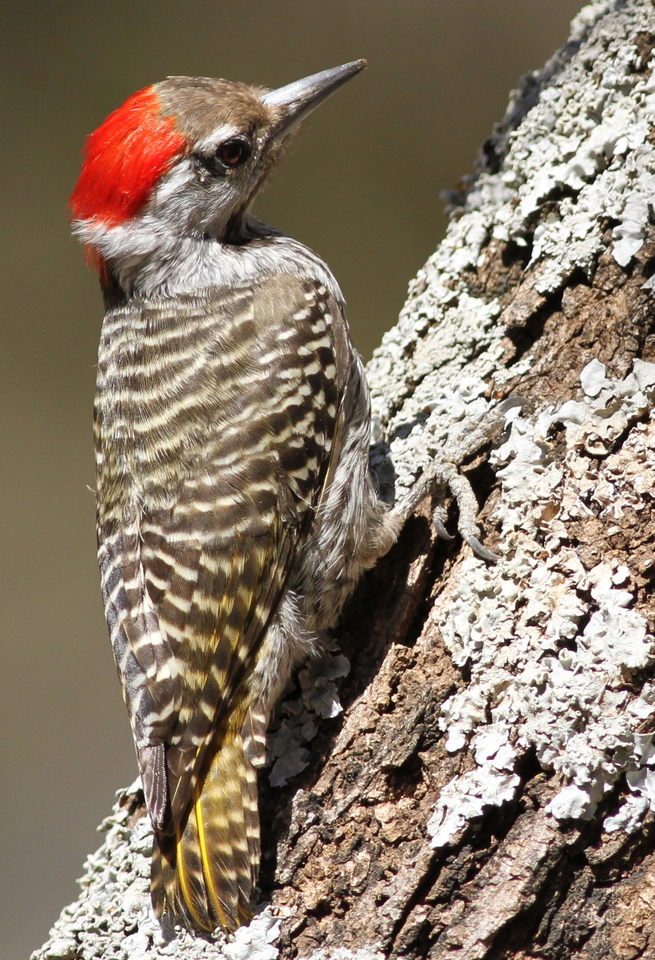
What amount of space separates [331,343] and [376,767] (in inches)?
50.3

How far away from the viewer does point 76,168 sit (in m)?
6.89

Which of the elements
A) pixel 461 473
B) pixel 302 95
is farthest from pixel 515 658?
pixel 302 95

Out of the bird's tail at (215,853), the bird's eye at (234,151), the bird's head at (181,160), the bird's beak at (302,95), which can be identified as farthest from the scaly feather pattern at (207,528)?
the bird's beak at (302,95)

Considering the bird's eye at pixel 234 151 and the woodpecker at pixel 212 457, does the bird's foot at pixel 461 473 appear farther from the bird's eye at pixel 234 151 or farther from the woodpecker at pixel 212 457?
the bird's eye at pixel 234 151

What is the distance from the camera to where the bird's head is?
9.65ft

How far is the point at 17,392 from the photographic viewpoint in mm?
7129

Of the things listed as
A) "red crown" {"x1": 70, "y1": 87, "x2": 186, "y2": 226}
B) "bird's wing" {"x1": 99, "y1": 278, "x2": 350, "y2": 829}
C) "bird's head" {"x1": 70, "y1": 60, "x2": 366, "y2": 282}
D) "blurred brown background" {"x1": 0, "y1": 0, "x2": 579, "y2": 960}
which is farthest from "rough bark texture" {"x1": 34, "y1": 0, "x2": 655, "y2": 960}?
"blurred brown background" {"x1": 0, "y1": 0, "x2": 579, "y2": 960}

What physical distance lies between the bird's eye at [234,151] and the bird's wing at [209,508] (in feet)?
1.66

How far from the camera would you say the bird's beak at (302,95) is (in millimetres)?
3238

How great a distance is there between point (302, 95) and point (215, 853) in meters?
2.42

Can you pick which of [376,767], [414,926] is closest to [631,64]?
[376,767]

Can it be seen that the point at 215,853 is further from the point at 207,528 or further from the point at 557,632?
the point at 557,632

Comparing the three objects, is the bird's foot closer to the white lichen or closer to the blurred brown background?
the white lichen

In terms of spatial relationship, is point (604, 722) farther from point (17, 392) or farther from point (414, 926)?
point (17, 392)
